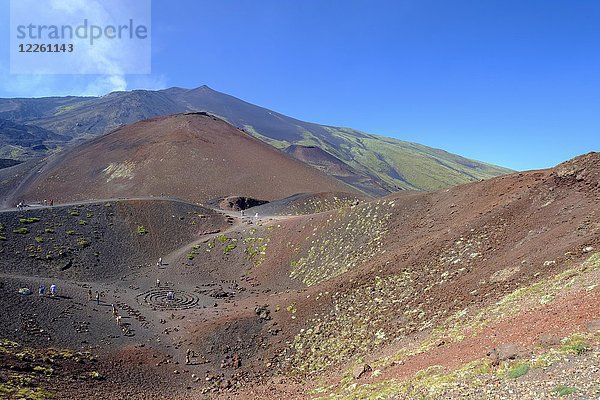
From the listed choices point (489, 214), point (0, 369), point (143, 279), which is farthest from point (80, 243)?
point (489, 214)

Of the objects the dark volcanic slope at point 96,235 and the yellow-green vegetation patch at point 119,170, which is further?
the yellow-green vegetation patch at point 119,170

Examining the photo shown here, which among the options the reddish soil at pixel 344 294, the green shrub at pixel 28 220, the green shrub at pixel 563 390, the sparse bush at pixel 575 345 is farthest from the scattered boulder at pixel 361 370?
the green shrub at pixel 28 220

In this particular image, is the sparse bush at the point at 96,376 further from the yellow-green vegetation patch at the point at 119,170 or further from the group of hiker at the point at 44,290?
the yellow-green vegetation patch at the point at 119,170

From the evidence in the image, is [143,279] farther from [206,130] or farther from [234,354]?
[206,130]

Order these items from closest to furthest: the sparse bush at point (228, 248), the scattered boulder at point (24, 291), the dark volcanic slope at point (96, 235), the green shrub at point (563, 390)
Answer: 1. the green shrub at point (563, 390)
2. the scattered boulder at point (24, 291)
3. the dark volcanic slope at point (96, 235)
4. the sparse bush at point (228, 248)

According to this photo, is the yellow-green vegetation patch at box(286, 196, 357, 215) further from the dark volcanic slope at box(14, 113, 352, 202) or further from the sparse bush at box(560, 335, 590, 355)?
the sparse bush at box(560, 335, 590, 355)

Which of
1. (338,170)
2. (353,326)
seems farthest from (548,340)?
(338,170)
